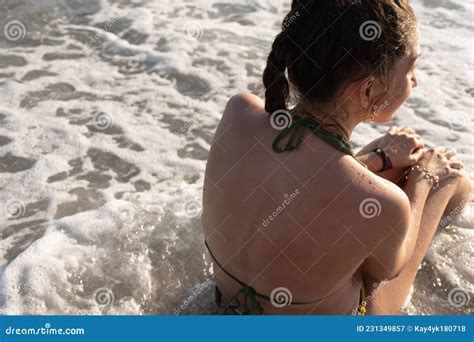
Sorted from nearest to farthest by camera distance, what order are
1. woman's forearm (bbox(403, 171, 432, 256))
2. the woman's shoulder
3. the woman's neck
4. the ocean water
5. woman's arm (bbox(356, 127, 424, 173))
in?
the woman's shoulder → the woman's neck → woman's forearm (bbox(403, 171, 432, 256)) → woman's arm (bbox(356, 127, 424, 173)) → the ocean water

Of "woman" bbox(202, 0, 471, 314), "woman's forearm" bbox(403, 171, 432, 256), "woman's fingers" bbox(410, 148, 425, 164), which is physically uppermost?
"woman" bbox(202, 0, 471, 314)

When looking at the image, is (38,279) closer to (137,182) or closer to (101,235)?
(101,235)

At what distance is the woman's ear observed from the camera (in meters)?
2.16

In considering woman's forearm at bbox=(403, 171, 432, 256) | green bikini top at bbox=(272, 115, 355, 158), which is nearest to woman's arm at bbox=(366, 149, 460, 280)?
woman's forearm at bbox=(403, 171, 432, 256)

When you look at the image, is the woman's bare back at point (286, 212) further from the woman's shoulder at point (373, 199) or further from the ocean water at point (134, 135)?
the ocean water at point (134, 135)

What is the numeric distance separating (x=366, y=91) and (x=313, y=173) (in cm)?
38

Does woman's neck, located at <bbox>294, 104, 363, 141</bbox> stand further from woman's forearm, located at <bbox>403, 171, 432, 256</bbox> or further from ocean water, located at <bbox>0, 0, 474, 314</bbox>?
ocean water, located at <bbox>0, 0, 474, 314</bbox>

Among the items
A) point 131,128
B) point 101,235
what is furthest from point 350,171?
point 131,128

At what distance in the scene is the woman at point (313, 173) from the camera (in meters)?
2.10

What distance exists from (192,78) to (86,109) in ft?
3.38

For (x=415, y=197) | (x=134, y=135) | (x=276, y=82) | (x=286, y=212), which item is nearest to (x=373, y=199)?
(x=286, y=212)

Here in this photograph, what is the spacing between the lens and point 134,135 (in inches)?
182

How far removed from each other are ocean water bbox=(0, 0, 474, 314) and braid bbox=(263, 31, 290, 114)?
1292 millimetres

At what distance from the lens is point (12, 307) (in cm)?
301
